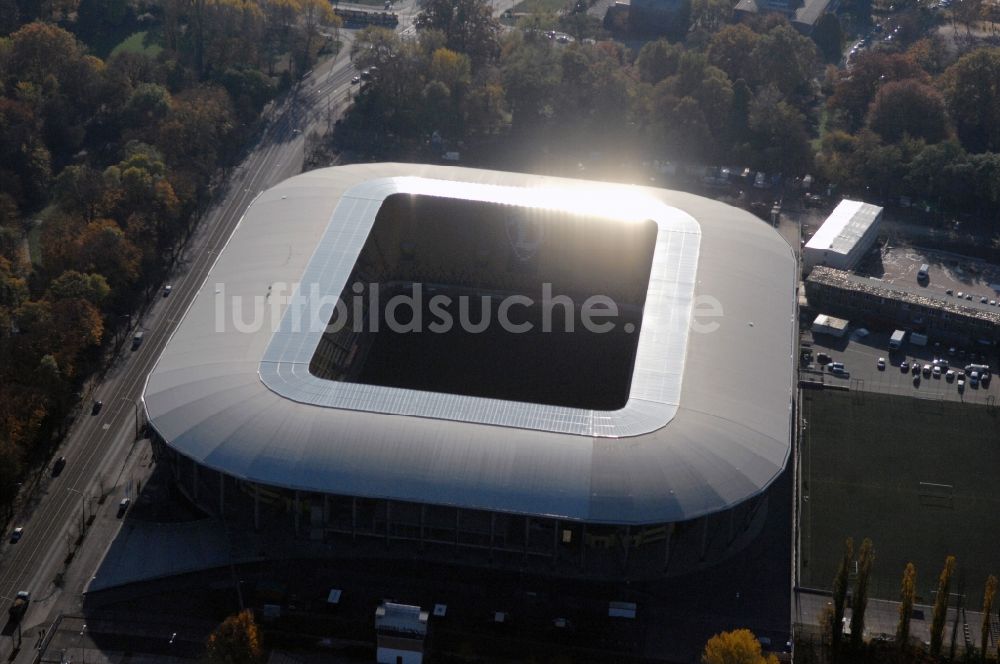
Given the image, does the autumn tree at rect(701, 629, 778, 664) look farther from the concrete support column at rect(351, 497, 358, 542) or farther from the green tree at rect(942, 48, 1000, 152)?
the green tree at rect(942, 48, 1000, 152)

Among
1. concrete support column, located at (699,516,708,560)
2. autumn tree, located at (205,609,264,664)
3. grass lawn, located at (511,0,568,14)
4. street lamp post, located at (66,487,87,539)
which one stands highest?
grass lawn, located at (511,0,568,14)

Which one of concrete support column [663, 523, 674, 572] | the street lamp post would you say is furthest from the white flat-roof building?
the street lamp post

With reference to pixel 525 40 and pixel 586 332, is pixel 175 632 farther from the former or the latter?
pixel 525 40

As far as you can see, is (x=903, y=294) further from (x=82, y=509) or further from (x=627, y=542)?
(x=82, y=509)

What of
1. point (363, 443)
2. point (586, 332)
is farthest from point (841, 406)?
point (363, 443)

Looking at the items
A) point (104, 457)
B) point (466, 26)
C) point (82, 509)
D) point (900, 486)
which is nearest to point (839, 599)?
point (900, 486)

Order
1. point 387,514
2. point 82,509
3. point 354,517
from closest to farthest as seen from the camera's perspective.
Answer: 1. point 387,514
2. point 354,517
3. point 82,509

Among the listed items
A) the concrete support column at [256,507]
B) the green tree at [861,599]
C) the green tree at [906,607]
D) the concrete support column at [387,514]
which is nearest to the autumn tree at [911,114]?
the green tree at [861,599]
